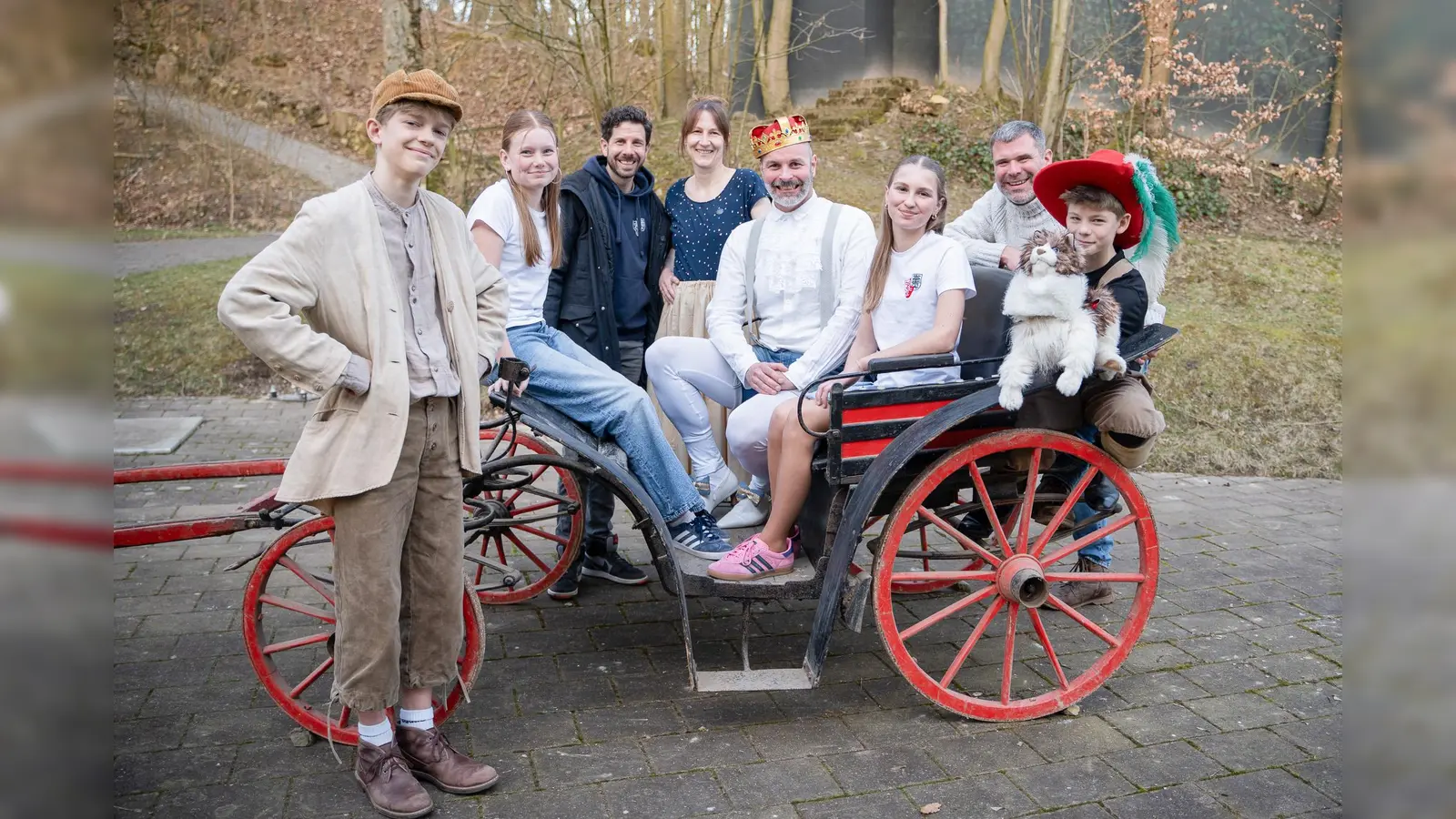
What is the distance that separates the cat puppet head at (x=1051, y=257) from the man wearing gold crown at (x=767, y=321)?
2.54ft

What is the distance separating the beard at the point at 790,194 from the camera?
13.3 ft

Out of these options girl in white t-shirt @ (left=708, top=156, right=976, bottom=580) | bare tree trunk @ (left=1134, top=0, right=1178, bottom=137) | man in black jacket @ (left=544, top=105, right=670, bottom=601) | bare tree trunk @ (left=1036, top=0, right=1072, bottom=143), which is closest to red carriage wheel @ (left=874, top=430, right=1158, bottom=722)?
girl in white t-shirt @ (left=708, top=156, right=976, bottom=580)

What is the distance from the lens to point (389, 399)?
9.36ft

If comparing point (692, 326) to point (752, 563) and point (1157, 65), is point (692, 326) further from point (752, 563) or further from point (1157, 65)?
→ point (1157, 65)

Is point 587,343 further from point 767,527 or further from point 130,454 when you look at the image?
point 130,454

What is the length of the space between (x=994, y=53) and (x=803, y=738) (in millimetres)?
10645

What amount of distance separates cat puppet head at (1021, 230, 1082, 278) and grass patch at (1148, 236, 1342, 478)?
4.18 metres

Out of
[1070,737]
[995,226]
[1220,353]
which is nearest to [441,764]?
[1070,737]

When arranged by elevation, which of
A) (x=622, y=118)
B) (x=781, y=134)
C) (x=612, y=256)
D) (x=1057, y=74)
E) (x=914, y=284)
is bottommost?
(x=914, y=284)

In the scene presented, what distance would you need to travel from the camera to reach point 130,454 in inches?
274

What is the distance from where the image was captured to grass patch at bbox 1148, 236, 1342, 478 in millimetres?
7246

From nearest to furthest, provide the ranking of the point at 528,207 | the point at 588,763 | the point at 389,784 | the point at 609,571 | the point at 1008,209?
the point at 389,784, the point at 588,763, the point at 528,207, the point at 1008,209, the point at 609,571
